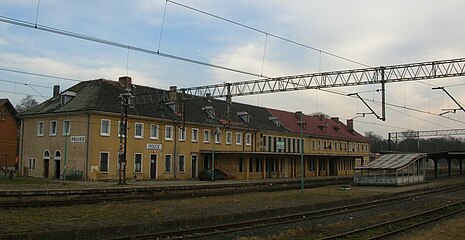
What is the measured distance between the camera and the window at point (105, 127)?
3800cm

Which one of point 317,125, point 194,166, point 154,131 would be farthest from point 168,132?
point 317,125

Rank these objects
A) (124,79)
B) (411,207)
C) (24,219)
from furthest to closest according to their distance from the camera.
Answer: (124,79) < (411,207) < (24,219)

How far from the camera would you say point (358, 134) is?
7900 cm

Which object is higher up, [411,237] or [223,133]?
[223,133]

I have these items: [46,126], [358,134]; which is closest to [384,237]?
[46,126]

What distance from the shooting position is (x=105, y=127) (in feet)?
126

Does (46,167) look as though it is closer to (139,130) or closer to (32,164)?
(32,164)

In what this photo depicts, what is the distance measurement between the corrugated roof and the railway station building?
7.73 meters

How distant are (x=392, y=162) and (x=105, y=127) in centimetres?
2514

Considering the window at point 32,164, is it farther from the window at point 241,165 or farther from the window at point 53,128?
the window at point 241,165

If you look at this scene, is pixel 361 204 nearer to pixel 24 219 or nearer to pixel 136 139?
pixel 24 219

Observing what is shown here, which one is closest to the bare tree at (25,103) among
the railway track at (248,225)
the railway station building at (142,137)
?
the railway station building at (142,137)

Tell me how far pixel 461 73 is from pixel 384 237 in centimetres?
1262

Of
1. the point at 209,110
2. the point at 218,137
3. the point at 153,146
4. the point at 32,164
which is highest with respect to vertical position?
the point at 209,110
